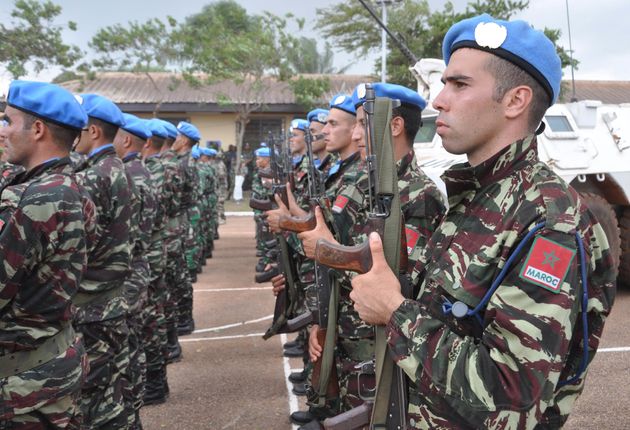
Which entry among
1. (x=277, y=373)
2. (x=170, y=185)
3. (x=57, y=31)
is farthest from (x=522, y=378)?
(x=57, y=31)

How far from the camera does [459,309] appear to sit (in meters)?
1.44

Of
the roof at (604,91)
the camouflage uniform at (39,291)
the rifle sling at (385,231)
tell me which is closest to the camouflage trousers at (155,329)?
the camouflage uniform at (39,291)

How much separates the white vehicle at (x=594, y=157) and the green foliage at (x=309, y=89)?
15.0 m

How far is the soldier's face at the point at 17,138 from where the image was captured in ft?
8.06

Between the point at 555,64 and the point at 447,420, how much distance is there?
966mm

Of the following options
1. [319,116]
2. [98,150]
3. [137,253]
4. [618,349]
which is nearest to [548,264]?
[98,150]

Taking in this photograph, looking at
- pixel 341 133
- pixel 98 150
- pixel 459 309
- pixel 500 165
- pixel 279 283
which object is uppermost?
pixel 341 133

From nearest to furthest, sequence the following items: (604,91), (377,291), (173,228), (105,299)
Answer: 1. (377,291)
2. (105,299)
3. (173,228)
4. (604,91)

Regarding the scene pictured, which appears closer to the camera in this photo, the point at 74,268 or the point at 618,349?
the point at 74,268

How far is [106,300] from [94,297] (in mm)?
68

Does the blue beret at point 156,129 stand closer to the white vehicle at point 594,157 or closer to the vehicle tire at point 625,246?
the white vehicle at point 594,157

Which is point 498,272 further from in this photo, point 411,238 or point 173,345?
point 173,345

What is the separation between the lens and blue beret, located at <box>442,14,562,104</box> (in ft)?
4.92

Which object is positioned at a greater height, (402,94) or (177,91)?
(177,91)
